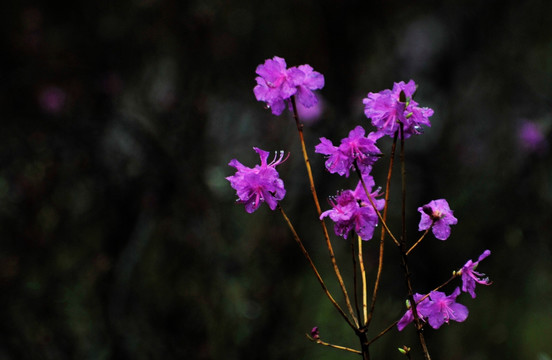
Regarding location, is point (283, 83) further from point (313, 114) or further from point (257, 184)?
point (313, 114)

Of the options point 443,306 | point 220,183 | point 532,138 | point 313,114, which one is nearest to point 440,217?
point 443,306

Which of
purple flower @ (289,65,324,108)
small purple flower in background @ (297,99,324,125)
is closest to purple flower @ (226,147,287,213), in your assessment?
purple flower @ (289,65,324,108)

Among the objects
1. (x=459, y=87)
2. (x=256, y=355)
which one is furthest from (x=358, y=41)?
(x=256, y=355)

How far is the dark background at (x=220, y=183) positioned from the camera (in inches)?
95.9

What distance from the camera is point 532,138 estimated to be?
3355 mm

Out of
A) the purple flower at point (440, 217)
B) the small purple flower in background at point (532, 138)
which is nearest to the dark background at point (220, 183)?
the small purple flower in background at point (532, 138)

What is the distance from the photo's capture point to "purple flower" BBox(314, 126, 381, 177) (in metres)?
0.81

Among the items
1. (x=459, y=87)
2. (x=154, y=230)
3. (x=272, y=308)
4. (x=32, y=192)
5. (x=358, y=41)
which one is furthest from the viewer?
(x=459, y=87)

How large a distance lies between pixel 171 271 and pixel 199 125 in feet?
2.73

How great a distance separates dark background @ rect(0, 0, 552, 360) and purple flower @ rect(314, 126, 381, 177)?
4.94 ft

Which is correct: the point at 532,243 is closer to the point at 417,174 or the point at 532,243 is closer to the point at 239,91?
Result: the point at 417,174

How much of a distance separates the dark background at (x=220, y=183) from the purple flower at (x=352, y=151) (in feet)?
4.94

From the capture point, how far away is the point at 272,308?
8.16ft

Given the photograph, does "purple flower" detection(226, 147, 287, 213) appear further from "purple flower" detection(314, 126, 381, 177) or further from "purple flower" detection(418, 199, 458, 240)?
"purple flower" detection(418, 199, 458, 240)
